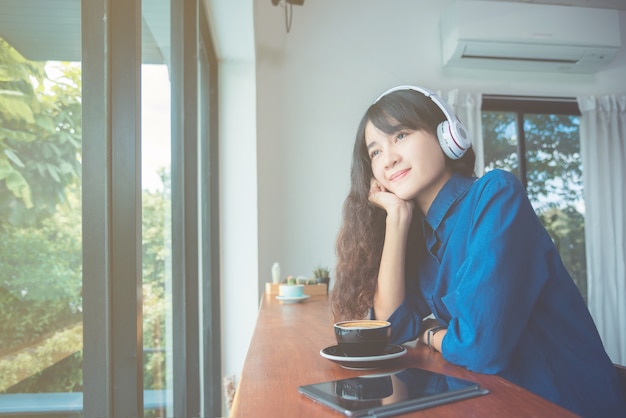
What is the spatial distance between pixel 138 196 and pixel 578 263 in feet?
11.4

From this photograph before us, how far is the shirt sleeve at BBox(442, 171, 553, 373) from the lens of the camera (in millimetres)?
792

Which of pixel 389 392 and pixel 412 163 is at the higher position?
pixel 412 163

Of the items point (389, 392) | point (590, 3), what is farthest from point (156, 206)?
point (590, 3)

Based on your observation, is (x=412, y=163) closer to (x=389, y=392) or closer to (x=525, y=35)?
(x=389, y=392)

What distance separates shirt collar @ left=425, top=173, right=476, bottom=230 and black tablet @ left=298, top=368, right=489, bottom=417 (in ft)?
1.47

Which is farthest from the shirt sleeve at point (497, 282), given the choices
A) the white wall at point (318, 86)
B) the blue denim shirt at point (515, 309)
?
the white wall at point (318, 86)

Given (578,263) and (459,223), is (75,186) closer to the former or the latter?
(459,223)

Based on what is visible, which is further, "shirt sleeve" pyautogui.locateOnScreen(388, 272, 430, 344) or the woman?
"shirt sleeve" pyautogui.locateOnScreen(388, 272, 430, 344)

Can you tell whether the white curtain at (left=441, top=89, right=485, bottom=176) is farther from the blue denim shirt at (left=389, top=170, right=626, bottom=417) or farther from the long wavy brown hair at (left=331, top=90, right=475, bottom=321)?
the blue denim shirt at (left=389, top=170, right=626, bottom=417)

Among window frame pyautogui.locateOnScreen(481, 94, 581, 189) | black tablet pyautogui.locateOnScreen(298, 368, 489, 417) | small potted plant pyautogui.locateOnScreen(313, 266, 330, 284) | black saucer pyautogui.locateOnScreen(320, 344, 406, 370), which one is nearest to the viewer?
black tablet pyautogui.locateOnScreen(298, 368, 489, 417)

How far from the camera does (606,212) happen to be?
3594 mm

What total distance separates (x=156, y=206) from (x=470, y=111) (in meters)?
2.57

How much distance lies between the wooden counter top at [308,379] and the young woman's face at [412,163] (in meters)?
0.34

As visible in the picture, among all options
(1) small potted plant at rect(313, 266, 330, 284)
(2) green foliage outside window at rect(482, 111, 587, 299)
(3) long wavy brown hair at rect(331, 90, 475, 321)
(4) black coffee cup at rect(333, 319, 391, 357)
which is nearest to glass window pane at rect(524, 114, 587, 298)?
(2) green foliage outside window at rect(482, 111, 587, 299)
